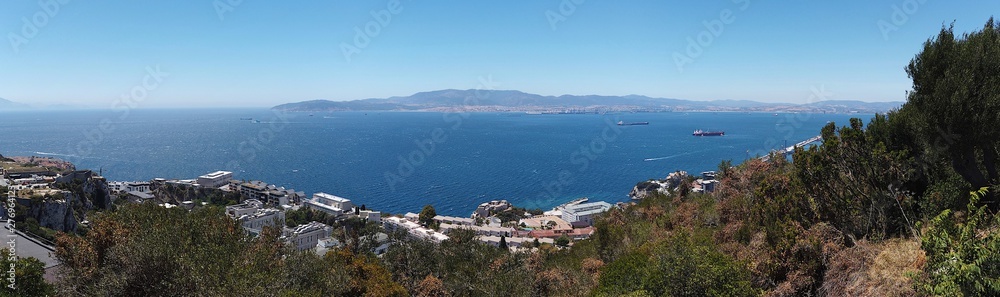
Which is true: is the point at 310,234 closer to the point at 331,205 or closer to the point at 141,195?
the point at 331,205

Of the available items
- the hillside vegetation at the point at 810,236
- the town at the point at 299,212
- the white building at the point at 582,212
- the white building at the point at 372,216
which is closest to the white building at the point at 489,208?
the town at the point at 299,212

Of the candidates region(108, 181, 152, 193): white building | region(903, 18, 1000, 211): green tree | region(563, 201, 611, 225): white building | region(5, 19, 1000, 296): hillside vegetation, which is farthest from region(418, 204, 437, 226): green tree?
region(903, 18, 1000, 211): green tree

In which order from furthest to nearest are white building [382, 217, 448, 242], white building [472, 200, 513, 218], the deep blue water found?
the deep blue water → white building [472, 200, 513, 218] → white building [382, 217, 448, 242]

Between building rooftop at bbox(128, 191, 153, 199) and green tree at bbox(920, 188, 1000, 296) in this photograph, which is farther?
building rooftop at bbox(128, 191, 153, 199)

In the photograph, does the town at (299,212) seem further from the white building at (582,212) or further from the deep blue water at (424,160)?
the deep blue water at (424,160)

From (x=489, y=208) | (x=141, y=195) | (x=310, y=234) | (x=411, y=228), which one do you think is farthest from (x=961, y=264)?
(x=141, y=195)

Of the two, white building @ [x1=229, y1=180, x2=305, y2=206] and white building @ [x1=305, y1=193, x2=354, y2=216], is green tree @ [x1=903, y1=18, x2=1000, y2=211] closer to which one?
white building @ [x1=305, y1=193, x2=354, y2=216]

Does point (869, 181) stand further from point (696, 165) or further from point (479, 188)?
point (696, 165)
